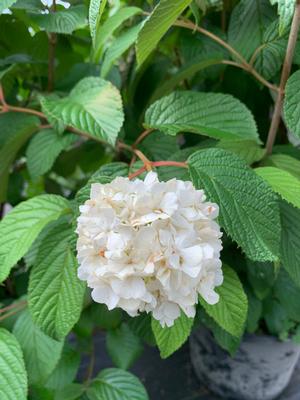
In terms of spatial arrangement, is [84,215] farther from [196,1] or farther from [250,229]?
[196,1]

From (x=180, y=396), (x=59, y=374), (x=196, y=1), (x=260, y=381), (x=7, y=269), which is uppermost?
(x=196, y=1)

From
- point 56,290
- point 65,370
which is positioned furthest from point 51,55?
point 65,370

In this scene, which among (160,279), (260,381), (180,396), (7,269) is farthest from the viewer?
(180,396)

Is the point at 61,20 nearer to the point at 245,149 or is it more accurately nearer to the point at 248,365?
the point at 245,149

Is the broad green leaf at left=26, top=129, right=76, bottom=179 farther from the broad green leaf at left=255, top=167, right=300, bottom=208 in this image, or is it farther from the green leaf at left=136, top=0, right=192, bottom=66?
the broad green leaf at left=255, top=167, right=300, bottom=208

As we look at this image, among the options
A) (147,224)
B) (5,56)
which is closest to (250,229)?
(147,224)

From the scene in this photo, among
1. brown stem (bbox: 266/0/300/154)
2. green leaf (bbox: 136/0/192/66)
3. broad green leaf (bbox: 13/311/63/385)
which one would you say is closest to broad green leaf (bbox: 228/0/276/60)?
brown stem (bbox: 266/0/300/154)
